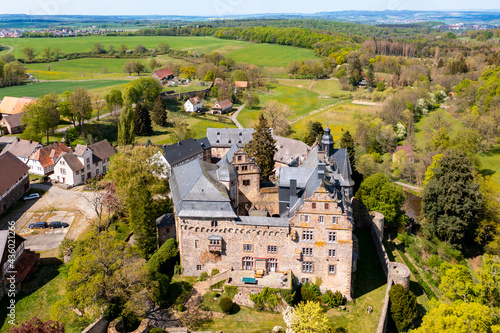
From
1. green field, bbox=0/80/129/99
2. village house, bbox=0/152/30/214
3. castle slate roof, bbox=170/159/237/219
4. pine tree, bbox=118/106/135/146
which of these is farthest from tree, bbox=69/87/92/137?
castle slate roof, bbox=170/159/237/219

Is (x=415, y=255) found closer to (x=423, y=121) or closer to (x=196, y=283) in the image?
(x=196, y=283)

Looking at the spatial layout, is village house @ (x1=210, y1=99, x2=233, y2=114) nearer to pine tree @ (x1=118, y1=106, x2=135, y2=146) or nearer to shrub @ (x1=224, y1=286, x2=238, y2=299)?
pine tree @ (x1=118, y1=106, x2=135, y2=146)

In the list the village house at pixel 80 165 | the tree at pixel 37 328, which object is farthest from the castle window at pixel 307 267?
the village house at pixel 80 165

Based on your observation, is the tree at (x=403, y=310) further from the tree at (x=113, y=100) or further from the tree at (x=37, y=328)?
the tree at (x=113, y=100)

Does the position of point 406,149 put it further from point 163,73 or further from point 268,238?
point 163,73

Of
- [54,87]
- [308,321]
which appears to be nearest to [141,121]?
[54,87]

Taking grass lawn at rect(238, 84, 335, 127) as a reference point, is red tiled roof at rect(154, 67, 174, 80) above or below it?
above

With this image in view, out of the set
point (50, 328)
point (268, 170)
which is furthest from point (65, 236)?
point (268, 170)
